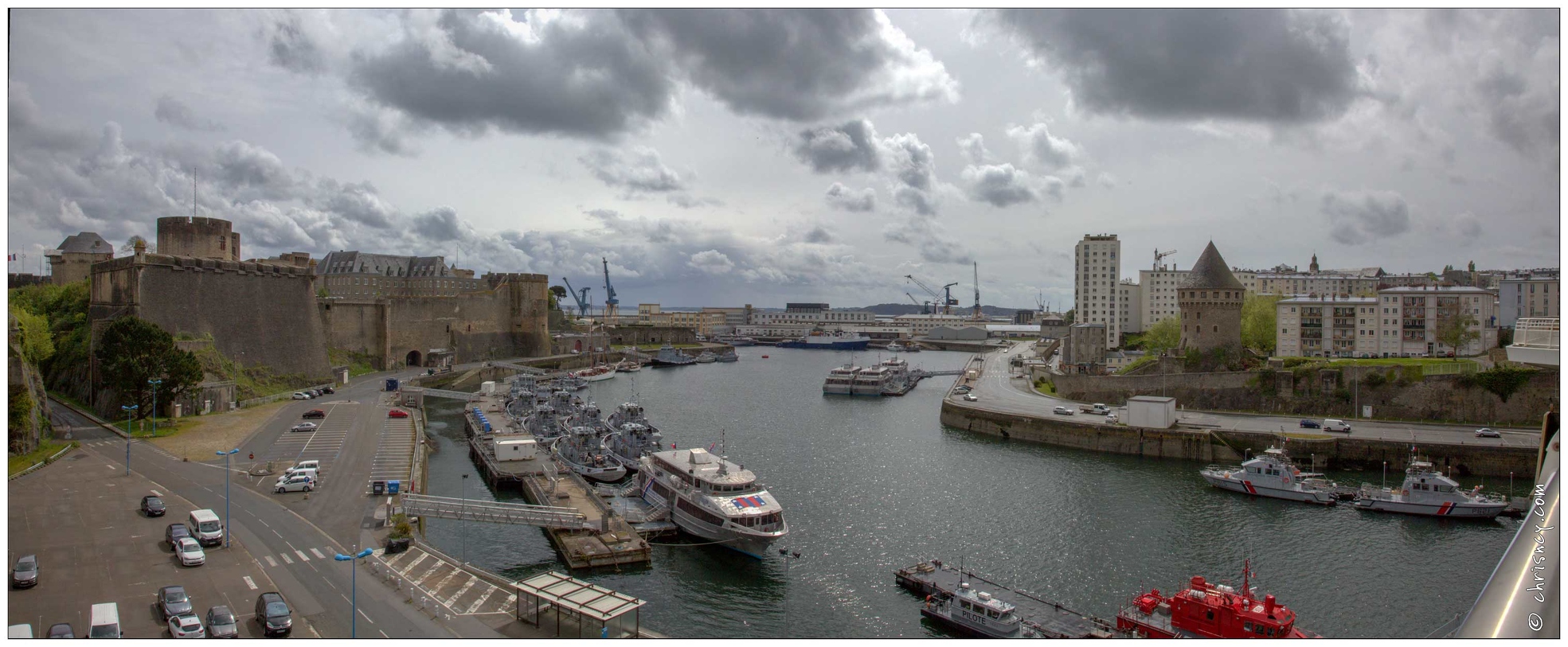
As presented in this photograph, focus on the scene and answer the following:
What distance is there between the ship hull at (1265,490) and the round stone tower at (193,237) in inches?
2000

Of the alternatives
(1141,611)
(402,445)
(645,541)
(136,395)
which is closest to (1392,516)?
(1141,611)

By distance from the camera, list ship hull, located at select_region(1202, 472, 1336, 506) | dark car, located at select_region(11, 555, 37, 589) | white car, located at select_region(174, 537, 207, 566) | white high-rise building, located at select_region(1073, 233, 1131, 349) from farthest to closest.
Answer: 1. white high-rise building, located at select_region(1073, 233, 1131, 349)
2. ship hull, located at select_region(1202, 472, 1336, 506)
3. white car, located at select_region(174, 537, 207, 566)
4. dark car, located at select_region(11, 555, 37, 589)

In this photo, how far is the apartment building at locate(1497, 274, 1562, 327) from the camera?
44406 millimetres

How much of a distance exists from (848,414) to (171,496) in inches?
1279

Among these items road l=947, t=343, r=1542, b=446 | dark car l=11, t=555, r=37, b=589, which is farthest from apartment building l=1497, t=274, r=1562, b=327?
dark car l=11, t=555, r=37, b=589

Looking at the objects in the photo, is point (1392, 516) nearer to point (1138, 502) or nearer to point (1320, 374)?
point (1138, 502)

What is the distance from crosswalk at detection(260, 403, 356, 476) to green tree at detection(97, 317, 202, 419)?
420cm

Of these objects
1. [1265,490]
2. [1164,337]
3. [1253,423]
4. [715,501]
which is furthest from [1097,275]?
[715,501]

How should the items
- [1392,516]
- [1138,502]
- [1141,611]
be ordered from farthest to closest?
[1138,502]
[1392,516]
[1141,611]

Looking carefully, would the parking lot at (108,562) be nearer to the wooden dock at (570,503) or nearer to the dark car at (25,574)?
the dark car at (25,574)

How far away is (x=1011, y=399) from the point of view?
4478 cm

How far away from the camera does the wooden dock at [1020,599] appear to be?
52.0 ft

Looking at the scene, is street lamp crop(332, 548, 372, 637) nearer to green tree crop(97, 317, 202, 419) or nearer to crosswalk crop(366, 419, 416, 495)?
crosswalk crop(366, 419, 416, 495)

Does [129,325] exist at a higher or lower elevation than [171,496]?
higher
